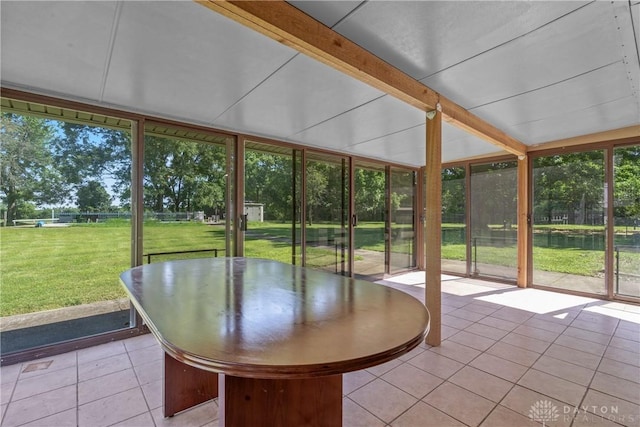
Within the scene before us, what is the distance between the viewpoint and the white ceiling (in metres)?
1.57

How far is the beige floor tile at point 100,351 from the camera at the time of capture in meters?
2.53

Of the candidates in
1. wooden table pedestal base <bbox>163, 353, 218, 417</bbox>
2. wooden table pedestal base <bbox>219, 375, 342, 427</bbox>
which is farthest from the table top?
wooden table pedestal base <bbox>163, 353, 218, 417</bbox>

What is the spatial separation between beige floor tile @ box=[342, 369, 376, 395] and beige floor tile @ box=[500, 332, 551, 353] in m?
1.55

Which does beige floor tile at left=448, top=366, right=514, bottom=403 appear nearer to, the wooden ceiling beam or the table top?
the table top

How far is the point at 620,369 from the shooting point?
2312 millimetres

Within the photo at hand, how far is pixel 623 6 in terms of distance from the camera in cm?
157

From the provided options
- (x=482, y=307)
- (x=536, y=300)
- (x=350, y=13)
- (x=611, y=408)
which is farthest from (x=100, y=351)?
(x=536, y=300)

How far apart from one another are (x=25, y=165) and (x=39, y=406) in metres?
2.05

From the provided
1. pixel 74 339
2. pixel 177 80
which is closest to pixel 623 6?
pixel 177 80

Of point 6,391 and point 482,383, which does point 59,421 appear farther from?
point 482,383

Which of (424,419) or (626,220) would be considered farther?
(626,220)

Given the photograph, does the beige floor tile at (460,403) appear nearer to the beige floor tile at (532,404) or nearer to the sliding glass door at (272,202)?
the beige floor tile at (532,404)

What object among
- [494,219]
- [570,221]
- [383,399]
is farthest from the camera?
[494,219]

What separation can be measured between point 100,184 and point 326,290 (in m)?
2.76
